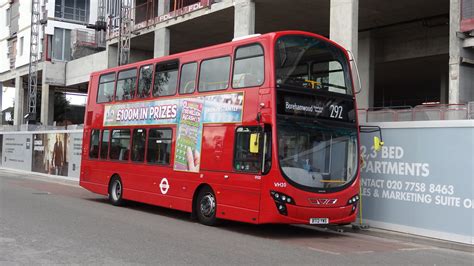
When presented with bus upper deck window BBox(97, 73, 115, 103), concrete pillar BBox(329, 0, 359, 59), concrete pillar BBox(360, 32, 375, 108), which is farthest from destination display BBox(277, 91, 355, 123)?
concrete pillar BBox(360, 32, 375, 108)

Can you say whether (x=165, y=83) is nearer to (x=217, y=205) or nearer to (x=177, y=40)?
(x=217, y=205)

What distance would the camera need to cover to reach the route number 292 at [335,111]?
434 inches

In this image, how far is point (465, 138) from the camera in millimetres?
10562

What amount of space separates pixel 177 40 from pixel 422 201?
20528 mm

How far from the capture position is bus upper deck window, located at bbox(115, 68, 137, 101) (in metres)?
15.2

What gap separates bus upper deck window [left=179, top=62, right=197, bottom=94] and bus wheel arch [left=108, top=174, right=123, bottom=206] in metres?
4.12

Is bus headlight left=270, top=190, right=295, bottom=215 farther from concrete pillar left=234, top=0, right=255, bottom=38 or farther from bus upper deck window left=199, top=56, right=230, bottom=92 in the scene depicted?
concrete pillar left=234, top=0, right=255, bottom=38

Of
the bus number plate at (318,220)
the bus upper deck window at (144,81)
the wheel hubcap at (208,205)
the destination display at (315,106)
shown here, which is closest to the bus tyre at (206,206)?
the wheel hubcap at (208,205)

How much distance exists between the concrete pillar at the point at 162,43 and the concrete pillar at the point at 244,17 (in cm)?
606

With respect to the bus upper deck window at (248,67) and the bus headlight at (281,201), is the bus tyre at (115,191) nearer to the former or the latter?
the bus upper deck window at (248,67)

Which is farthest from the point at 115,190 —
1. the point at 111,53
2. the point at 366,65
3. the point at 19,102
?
the point at 19,102

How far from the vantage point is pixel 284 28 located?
25.9 m

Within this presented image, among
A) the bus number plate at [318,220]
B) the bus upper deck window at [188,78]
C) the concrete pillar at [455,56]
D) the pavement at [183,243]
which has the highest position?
the concrete pillar at [455,56]

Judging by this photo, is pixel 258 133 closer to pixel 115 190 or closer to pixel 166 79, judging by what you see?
pixel 166 79
